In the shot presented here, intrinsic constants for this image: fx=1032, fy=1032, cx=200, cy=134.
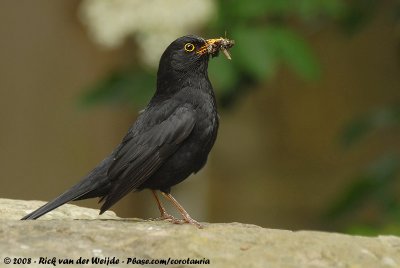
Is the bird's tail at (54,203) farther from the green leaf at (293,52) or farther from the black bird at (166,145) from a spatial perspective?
the green leaf at (293,52)

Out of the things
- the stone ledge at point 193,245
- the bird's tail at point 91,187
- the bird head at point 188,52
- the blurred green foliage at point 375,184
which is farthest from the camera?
the blurred green foliage at point 375,184

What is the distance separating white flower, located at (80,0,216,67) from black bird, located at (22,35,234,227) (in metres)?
0.45

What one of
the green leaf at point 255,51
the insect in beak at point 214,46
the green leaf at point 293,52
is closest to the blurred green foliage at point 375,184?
the green leaf at point 293,52

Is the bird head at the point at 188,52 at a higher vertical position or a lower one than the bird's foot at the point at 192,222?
higher

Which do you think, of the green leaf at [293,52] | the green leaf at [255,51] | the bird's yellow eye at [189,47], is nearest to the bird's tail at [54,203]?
the bird's yellow eye at [189,47]

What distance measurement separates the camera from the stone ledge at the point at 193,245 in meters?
4.94

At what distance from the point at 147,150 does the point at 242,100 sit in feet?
11.5

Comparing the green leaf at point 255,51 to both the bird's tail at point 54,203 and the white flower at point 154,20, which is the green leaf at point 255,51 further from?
the bird's tail at point 54,203

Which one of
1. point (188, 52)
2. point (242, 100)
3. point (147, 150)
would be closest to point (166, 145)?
point (147, 150)

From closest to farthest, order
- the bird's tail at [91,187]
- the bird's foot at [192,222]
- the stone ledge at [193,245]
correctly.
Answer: the stone ledge at [193,245]
the bird's foot at [192,222]
the bird's tail at [91,187]

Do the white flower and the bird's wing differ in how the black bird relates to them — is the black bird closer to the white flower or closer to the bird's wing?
the bird's wing

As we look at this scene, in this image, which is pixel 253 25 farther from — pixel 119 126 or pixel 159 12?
pixel 119 126

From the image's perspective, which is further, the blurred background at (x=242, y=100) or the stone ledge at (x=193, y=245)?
the blurred background at (x=242, y=100)

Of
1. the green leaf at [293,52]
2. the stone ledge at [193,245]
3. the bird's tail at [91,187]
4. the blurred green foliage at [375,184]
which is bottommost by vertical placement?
the stone ledge at [193,245]
